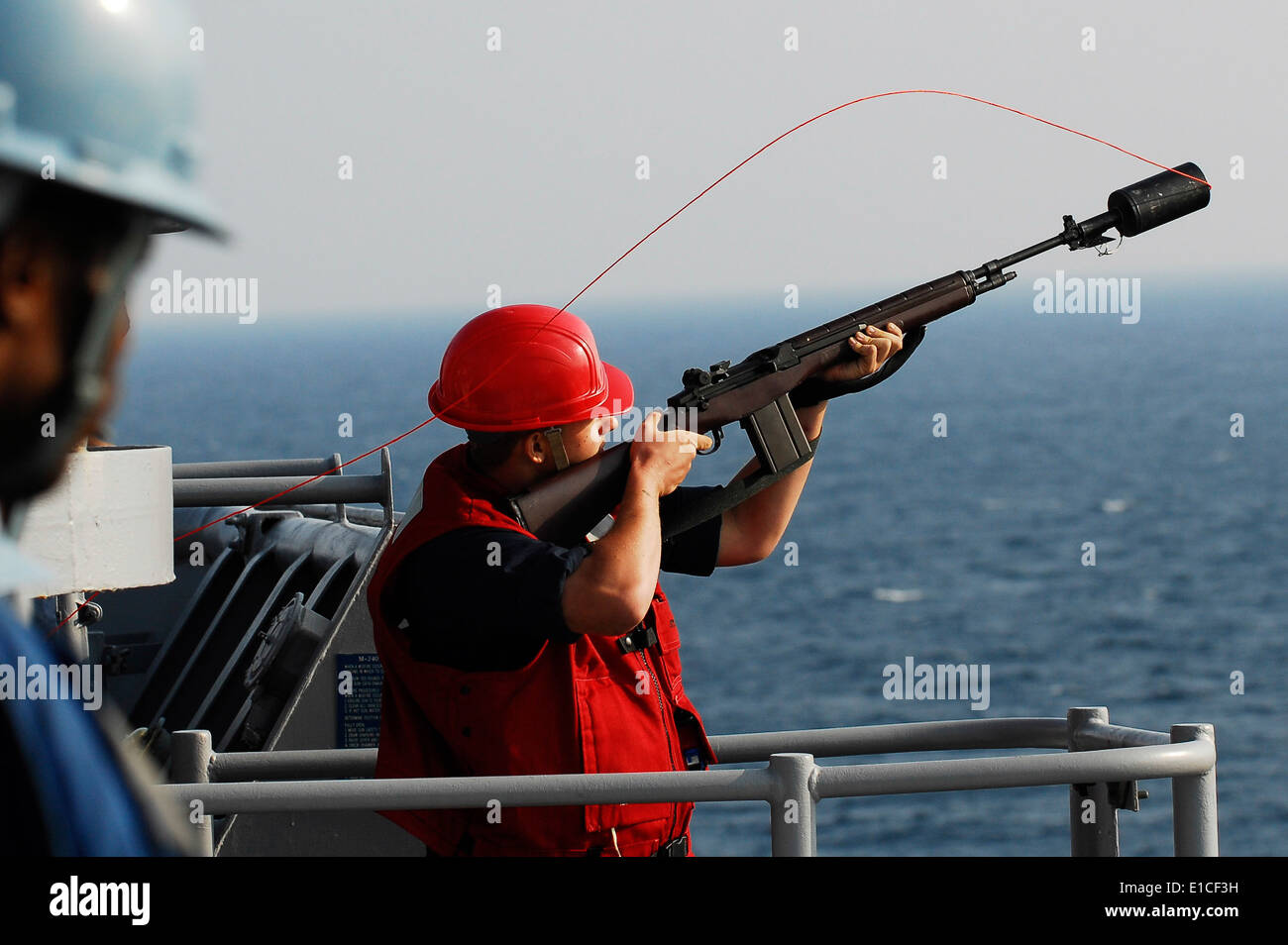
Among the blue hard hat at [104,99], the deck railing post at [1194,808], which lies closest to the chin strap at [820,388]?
the deck railing post at [1194,808]

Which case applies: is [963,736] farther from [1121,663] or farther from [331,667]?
[1121,663]

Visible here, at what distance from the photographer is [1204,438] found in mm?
88875

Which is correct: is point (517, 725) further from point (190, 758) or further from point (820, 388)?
point (820, 388)

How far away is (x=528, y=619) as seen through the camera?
3.46 meters

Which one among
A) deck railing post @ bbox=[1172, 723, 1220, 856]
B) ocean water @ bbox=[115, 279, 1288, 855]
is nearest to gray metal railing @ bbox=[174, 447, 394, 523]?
ocean water @ bbox=[115, 279, 1288, 855]

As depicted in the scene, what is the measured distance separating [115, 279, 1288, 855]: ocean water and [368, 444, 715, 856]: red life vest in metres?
0.73

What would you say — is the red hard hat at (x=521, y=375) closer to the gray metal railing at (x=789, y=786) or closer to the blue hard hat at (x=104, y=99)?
the gray metal railing at (x=789, y=786)

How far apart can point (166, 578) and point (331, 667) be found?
66cm

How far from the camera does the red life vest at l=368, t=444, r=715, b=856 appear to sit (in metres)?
3.56

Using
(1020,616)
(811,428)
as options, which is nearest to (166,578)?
(811,428)

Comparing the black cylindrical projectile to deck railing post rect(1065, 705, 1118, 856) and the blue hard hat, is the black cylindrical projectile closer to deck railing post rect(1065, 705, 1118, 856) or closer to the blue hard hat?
deck railing post rect(1065, 705, 1118, 856)

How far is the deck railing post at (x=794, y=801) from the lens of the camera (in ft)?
10.6

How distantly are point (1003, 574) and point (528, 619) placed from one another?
2231 inches

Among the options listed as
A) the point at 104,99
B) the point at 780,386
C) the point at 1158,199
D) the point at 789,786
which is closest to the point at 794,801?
the point at 789,786
